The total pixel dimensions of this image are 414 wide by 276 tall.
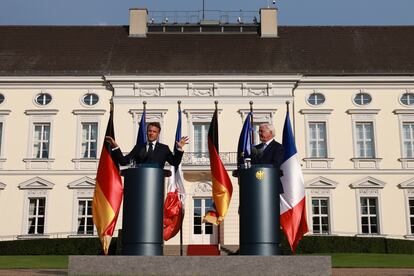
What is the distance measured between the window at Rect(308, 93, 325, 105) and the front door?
730 cm

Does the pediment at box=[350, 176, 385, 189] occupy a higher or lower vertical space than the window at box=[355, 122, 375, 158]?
lower

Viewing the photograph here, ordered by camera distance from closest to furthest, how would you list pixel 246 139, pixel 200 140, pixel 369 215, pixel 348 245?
pixel 246 139 < pixel 348 245 < pixel 369 215 < pixel 200 140

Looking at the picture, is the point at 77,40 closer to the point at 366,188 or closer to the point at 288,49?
the point at 288,49

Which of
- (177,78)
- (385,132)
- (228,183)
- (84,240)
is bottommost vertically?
(84,240)

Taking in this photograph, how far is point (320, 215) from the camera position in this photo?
26.9 meters

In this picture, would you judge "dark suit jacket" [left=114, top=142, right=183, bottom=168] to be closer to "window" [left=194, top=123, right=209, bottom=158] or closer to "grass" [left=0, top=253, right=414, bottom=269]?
"grass" [left=0, top=253, right=414, bottom=269]

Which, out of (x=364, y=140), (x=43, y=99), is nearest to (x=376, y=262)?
(x=364, y=140)

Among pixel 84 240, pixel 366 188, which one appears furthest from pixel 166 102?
pixel 366 188

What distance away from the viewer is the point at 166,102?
1083 inches

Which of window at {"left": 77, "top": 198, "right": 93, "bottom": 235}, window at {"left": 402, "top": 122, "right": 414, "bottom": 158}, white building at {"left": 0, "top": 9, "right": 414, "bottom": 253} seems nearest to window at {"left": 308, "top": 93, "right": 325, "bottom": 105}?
white building at {"left": 0, "top": 9, "right": 414, "bottom": 253}

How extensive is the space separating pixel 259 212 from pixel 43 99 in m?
21.9

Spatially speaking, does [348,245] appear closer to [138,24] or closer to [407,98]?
[407,98]

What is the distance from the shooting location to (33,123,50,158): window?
27531mm

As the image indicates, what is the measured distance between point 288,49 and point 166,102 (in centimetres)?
779
